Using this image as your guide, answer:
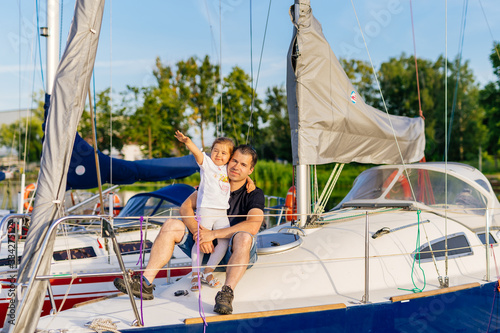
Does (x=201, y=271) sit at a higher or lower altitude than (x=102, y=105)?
lower

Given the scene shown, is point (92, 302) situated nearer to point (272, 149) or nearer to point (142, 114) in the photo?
point (142, 114)

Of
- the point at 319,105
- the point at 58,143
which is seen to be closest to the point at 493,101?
the point at 319,105

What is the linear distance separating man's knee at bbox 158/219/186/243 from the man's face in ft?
2.09

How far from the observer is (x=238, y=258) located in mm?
3738

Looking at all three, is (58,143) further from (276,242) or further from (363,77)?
(363,77)

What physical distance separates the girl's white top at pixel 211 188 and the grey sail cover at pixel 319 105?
1.11 meters

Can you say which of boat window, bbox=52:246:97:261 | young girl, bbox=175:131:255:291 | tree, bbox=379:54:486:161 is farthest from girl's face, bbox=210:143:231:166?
tree, bbox=379:54:486:161

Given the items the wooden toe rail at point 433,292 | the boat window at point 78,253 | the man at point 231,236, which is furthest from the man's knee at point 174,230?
the boat window at point 78,253

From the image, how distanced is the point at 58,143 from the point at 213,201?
133 centimetres

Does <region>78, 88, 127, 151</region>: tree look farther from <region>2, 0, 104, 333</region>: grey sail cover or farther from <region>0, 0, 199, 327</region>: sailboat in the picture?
<region>2, 0, 104, 333</region>: grey sail cover

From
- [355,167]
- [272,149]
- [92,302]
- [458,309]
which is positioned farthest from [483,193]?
[272,149]

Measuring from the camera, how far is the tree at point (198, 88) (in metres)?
33.7

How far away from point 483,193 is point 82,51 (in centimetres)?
473

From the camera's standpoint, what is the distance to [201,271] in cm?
412
